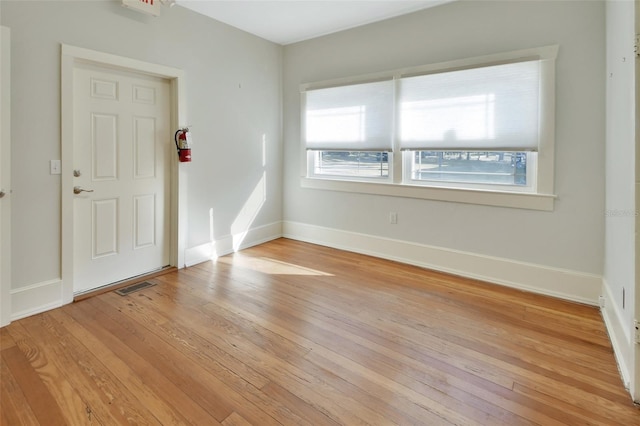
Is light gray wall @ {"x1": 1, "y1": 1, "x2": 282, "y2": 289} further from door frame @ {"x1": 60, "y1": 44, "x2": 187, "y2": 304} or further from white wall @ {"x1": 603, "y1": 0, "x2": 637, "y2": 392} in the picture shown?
white wall @ {"x1": 603, "y1": 0, "x2": 637, "y2": 392}

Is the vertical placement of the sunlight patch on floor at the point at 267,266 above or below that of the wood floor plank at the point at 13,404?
above

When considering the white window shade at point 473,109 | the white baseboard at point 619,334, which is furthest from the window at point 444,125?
the white baseboard at point 619,334

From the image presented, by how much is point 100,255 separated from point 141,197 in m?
0.67

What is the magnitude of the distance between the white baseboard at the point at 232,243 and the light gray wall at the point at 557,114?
3.16ft

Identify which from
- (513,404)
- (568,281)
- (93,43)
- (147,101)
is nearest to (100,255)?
(147,101)

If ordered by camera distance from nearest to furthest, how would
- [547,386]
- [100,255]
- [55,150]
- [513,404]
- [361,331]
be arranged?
[513,404], [547,386], [361,331], [55,150], [100,255]

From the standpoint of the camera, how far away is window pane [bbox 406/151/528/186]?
11.3 ft

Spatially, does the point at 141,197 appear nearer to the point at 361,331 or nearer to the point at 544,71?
the point at 361,331

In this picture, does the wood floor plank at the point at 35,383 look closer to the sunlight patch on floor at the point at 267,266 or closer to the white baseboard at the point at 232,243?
the white baseboard at the point at 232,243

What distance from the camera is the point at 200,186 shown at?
4066 mm

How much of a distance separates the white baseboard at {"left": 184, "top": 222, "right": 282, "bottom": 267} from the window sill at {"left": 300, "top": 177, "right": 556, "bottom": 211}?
90 centimetres

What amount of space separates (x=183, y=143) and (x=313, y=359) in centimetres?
260

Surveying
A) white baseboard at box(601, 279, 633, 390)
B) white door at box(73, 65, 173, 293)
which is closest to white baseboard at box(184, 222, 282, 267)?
white door at box(73, 65, 173, 293)

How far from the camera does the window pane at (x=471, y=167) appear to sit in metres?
3.43
